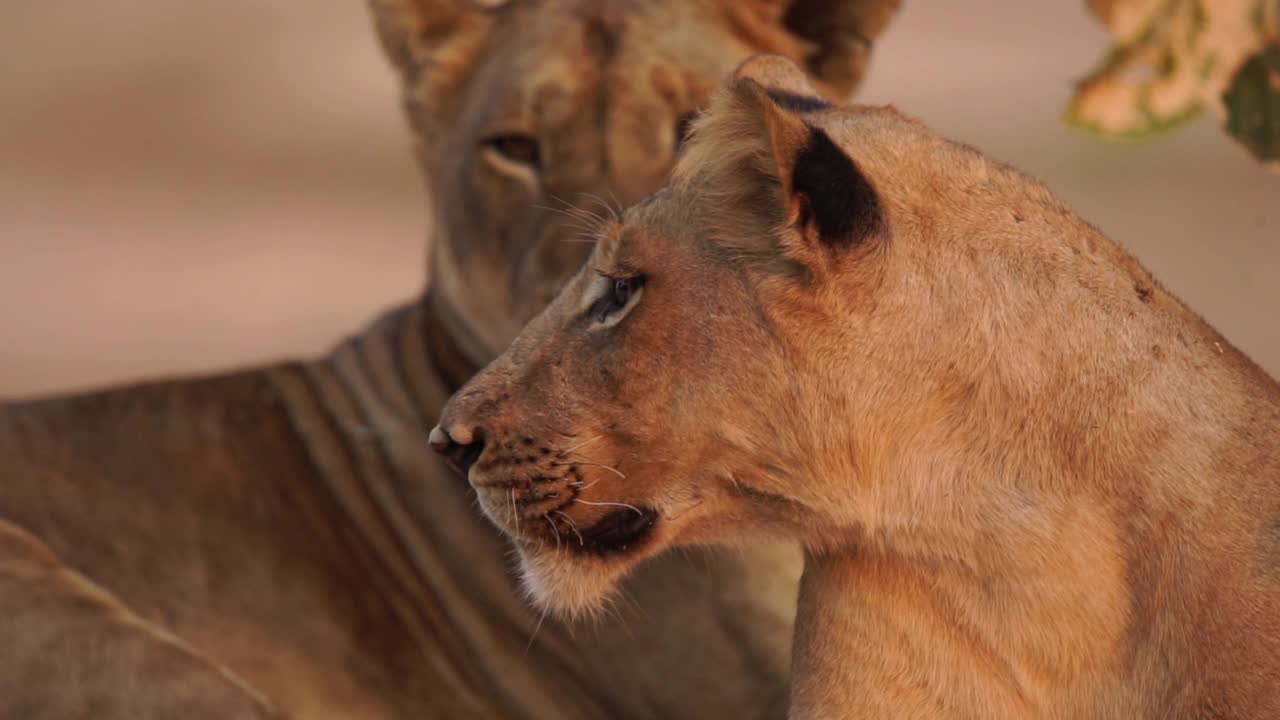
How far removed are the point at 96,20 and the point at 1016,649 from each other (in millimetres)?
4700

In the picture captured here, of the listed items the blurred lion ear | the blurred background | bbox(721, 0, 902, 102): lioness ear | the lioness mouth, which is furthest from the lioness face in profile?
the blurred background

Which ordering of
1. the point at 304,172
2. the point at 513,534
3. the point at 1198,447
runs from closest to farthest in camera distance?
the point at 1198,447 < the point at 513,534 < the point at 304,172

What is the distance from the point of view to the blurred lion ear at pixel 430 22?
303 centimetres

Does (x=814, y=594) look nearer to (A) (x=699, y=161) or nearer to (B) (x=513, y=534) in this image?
(B) (x=513, y=534)

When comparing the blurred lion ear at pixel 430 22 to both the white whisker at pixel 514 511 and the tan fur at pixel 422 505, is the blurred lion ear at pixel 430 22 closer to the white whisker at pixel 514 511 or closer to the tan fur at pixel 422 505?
the tan fur at pixel 422 505

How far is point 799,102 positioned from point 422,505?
1.32 metres

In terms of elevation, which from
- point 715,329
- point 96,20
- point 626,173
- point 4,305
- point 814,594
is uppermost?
point 715,329

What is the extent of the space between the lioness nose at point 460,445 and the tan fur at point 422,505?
33.2 inches

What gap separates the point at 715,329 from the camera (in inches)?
62.7

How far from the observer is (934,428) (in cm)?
157

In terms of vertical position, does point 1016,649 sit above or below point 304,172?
→ above

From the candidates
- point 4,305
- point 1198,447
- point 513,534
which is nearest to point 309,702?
point 513,534

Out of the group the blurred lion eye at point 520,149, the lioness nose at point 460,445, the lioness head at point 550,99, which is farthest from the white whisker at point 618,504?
the blurred lion eye at point 520,149

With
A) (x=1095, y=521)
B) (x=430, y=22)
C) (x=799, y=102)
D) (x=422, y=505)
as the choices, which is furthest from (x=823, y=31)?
(x=1095, y=521)
